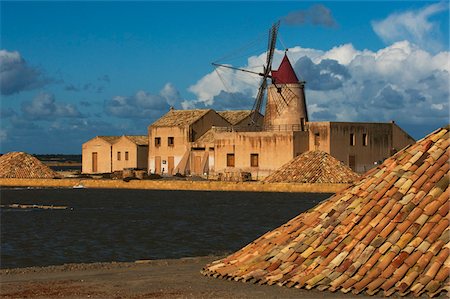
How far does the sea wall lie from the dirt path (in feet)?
95.2

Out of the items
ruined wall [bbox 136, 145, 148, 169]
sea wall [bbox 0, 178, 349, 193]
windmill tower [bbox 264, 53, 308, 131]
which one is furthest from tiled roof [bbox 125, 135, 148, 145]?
windmill tower [bbox 264, 53, 308, 131]

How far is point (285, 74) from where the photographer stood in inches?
2000

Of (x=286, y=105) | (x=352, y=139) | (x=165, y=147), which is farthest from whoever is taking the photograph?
(x=165, y=147)

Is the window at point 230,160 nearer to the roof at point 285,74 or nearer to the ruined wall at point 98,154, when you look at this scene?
the roof at point 285,74

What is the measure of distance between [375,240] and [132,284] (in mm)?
3399

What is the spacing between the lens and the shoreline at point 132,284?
1016 cm

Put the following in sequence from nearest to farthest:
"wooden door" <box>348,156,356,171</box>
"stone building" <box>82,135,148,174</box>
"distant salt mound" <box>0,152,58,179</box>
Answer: "wooden door" <box>348,156,356,171</box>, "stone building" <box>82,135,148,174</box>, "distant salt mound" <box>0,152,58,179</box>

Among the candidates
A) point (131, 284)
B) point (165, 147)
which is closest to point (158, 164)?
point (165, 147)

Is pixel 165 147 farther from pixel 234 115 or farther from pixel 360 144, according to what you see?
pixel 360 144

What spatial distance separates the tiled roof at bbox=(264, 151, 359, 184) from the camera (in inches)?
1736

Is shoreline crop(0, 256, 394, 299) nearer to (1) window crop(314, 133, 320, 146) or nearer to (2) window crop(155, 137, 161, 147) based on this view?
(1) window crop(314, 133, 320, 146)

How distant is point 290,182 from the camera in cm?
4503

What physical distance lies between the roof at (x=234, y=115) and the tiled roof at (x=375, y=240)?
4748 centimetres

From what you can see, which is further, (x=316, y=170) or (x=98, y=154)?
(x=98, y=154)
